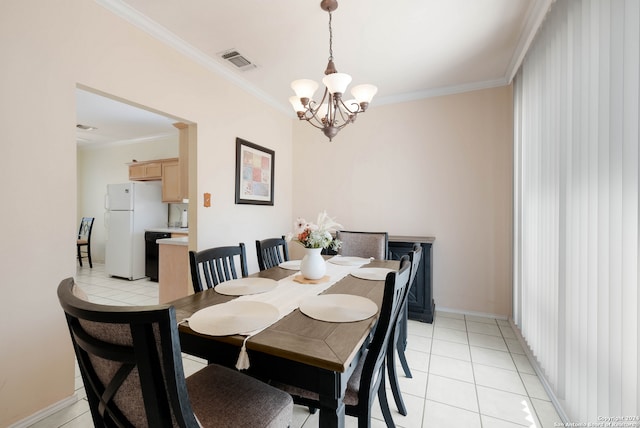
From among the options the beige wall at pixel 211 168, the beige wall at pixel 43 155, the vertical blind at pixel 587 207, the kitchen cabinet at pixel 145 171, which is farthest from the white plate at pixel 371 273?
the kitchen cabinet at pixel 145 171

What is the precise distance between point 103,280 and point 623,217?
20.1ft

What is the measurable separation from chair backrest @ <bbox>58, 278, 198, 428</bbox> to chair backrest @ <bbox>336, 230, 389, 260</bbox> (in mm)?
2172

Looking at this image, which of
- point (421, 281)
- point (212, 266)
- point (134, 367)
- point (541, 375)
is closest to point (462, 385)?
point (541, 375)

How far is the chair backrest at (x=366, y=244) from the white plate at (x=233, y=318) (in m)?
1.61

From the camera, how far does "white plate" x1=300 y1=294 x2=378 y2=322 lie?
3.84 ft

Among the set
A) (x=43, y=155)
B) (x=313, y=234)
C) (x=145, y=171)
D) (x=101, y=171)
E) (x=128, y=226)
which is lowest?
(x=128, y=226)

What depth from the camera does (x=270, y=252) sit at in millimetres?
2332

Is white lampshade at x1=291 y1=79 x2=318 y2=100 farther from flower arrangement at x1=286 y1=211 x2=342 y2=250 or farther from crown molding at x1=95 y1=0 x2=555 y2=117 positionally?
crown molding at x1=95 y1=0 x2=555 y2=117

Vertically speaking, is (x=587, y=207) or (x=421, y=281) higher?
(x=587, y=207)

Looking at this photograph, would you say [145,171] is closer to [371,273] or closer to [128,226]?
[128,226]

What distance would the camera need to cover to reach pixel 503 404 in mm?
1708

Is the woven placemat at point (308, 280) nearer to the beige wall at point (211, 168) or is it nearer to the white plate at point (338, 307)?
the white plate at point (338, 307)

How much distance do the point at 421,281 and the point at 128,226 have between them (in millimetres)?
4702

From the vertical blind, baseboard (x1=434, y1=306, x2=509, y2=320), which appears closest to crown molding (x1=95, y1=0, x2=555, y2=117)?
the vertical blind
